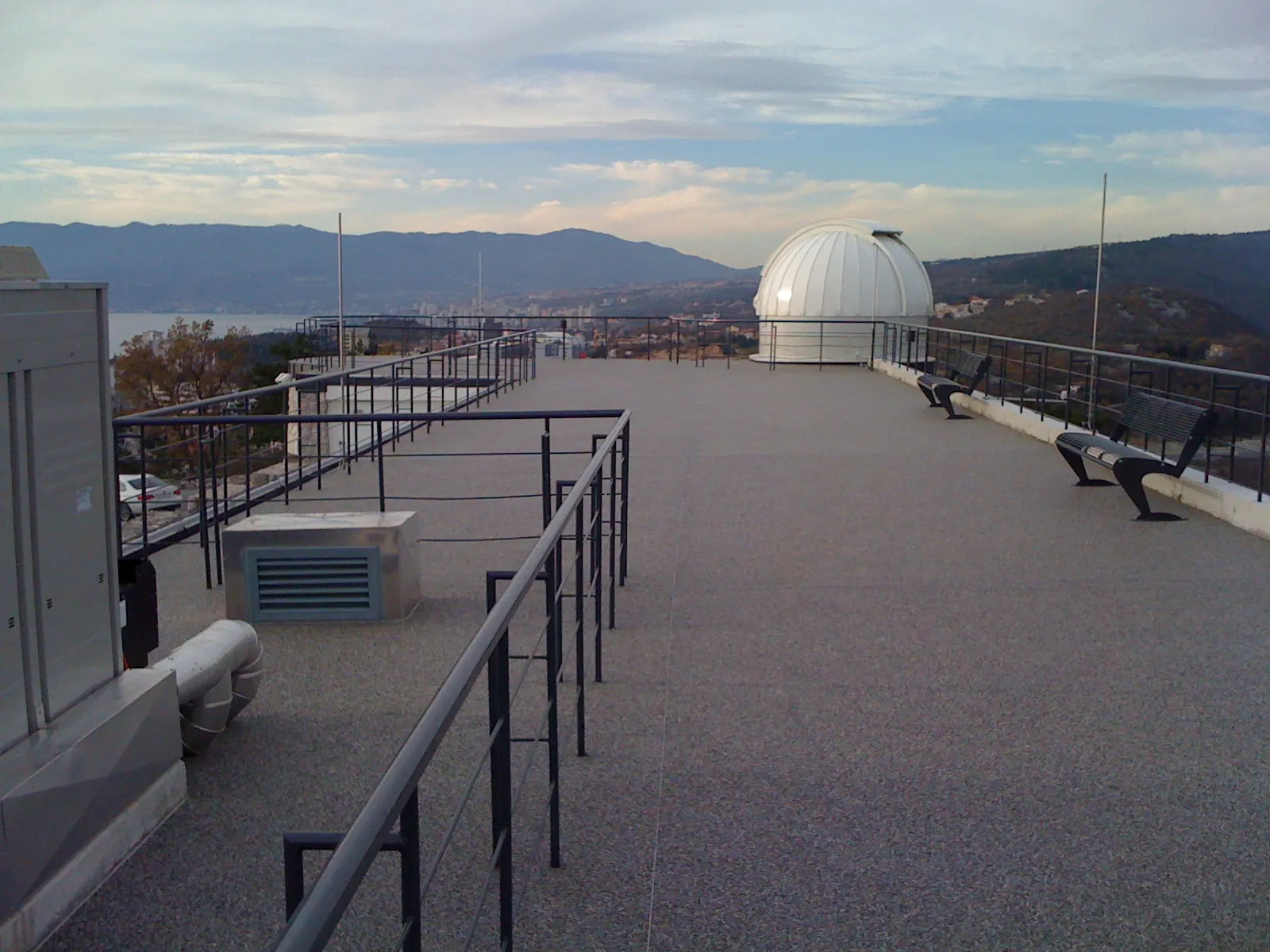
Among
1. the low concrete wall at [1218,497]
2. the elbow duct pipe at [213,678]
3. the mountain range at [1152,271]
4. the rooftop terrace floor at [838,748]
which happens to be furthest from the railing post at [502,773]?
the mountain range at [1152,271]

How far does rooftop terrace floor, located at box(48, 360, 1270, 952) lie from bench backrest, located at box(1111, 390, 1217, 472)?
0.50 metres

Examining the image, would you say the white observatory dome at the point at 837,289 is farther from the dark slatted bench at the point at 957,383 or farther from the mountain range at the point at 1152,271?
the dark slatted bench at the point at 957,383

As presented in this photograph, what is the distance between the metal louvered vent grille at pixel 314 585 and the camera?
5.21 meters

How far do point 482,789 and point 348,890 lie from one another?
2.37m

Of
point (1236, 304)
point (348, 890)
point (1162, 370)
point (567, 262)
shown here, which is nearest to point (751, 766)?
point (348, 890)

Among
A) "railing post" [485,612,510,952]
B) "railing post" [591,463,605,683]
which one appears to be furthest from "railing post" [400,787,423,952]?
"railing post" [591,463,605,683]

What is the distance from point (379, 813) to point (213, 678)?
2517mm

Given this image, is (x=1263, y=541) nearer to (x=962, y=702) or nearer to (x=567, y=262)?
(x=962, y=702)

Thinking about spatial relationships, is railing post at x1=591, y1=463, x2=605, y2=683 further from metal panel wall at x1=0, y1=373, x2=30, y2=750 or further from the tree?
the tree

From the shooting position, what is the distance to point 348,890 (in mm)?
1145

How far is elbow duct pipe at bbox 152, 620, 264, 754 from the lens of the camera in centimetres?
351

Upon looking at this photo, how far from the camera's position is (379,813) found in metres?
1.28

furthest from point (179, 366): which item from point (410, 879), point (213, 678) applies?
point (410, 879)

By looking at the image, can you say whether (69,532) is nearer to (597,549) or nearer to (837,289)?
(597,549)
